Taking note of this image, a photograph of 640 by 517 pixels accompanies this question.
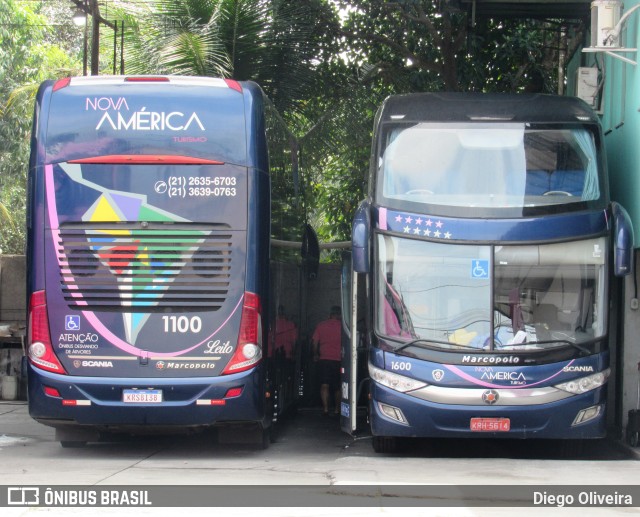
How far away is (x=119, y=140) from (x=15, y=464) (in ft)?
11.7

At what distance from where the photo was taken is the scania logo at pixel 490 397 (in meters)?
11.1

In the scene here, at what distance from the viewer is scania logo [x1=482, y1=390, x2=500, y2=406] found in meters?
11.1

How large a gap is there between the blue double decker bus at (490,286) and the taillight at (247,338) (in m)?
1.25

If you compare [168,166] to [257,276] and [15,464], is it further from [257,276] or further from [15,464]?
[15,464]

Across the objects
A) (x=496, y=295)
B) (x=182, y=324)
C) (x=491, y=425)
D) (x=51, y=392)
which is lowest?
(x=491, y=425)

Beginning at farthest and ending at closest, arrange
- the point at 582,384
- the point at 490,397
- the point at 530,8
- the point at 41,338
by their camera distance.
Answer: the point at 530,8
the point at 582,384
the point at 490,397
the point at 41,338

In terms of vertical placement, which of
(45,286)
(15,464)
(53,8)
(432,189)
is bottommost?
(15,464)

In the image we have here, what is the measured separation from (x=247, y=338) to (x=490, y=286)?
2677 mm

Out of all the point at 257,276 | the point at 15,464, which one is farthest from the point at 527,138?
the point at 15,464

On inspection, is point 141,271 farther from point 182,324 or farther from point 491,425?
point 491,425

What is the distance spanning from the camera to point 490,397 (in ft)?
36.3

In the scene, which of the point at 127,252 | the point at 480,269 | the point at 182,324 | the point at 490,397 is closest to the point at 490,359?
the point at 490,397

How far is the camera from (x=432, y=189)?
37.9ft

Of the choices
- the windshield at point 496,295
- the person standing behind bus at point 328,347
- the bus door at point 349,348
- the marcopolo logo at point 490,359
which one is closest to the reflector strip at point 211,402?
the bus door at point 349,348
